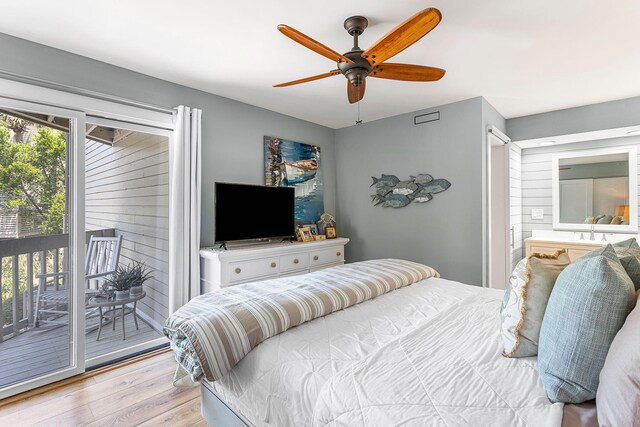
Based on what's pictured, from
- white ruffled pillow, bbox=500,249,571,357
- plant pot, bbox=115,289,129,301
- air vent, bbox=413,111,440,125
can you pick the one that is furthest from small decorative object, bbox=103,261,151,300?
air vent, bbox=413,111,440,125

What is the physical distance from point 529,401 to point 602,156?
4.26 m

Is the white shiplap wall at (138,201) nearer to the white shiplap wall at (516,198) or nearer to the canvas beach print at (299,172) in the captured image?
the canvas beach print at (299,172)

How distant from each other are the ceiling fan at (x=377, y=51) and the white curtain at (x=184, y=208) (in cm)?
153

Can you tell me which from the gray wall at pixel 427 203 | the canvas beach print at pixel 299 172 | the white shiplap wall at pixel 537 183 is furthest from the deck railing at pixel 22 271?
the white shiplap wall at pixel 537 183

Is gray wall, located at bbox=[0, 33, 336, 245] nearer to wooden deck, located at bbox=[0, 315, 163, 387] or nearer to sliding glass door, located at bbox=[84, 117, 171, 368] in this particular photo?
sliding glass door, located at bbox=[84, 117, 171, 368]

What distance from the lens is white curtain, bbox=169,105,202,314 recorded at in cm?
286

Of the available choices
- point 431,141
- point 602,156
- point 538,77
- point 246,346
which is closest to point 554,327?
point 246,346

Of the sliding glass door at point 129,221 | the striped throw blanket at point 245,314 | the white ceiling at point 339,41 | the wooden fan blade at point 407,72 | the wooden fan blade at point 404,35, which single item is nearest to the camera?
the striped throw blanket at point 245,314

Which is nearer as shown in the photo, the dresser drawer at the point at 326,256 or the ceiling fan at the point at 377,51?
the ceiling fan at the point at 377,51

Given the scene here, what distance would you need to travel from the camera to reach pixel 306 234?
3.87 meters

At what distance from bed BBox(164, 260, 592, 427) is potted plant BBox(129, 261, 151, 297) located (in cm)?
167

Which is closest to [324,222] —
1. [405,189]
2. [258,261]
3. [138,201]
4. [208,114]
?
[405,189]

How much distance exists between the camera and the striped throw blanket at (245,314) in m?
1.31

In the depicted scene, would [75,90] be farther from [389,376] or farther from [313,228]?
[389,376]
